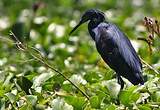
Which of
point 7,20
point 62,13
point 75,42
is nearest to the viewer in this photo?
point 75,42

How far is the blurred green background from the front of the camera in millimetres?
3270

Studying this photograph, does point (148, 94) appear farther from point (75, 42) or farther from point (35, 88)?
point (75, 42)

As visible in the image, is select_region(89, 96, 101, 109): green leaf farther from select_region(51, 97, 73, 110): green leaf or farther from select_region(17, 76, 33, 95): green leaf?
select_region(17, 76, 33, 95): green leaf

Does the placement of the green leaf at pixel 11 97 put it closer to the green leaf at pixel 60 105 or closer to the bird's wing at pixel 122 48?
the green leaf at pixel 60 105

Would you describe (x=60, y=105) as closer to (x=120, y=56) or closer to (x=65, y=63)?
(x=120, y=56)

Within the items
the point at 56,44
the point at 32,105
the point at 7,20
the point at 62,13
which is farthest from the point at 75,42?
the point at 32,105

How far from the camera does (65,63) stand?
4.56m

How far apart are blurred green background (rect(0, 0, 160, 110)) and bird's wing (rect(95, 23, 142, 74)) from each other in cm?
11

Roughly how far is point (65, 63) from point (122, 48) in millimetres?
1035

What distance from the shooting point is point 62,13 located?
7.21 meters

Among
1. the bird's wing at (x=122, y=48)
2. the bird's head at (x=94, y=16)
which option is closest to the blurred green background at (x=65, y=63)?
the bird's wing at (x=122, y=48)

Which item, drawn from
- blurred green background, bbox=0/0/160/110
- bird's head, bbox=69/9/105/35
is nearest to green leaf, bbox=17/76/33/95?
blurred green background, bbox=0/0/160/110

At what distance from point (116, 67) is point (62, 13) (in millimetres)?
3695

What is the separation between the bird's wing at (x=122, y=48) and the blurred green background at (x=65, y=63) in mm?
105
